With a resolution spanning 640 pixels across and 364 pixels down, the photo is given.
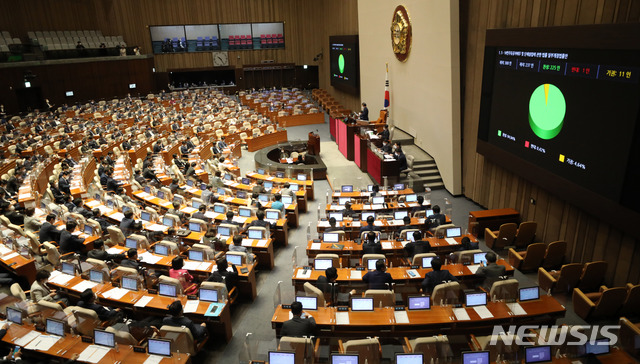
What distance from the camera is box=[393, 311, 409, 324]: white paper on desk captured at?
255 inches

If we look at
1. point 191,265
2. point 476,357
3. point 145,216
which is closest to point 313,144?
point 145,216

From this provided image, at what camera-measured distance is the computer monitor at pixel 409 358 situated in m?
5.33

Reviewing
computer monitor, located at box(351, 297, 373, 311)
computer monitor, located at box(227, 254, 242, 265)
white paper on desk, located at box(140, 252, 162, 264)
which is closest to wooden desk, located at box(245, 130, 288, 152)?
white paper on desk, located at box(140, 252, 162, 264)

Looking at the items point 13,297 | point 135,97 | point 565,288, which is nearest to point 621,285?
point 565,288

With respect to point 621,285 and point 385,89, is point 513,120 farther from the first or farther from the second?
point 385,89

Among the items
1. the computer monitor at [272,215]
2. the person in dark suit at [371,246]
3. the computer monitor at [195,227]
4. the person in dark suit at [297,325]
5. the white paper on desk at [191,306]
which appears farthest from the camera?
the computer monitor at [272,215]

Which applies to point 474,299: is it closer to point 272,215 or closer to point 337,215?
point 337,215

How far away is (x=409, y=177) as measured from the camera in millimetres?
14922

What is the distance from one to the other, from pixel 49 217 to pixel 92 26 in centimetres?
2896

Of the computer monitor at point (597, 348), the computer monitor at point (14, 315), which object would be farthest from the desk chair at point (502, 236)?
the computer monitor at point (14, 315)

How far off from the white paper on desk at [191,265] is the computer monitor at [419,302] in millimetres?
4301

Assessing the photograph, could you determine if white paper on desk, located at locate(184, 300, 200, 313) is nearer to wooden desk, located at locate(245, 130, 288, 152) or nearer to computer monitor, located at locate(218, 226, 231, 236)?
computer monitor, located at locate(218, 226, 231, 236)

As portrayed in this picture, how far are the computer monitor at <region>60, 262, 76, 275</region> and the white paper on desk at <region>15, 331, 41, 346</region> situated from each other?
6.08ft

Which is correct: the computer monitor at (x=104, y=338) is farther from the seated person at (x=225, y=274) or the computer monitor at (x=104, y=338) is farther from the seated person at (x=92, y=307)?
the seated person at (x=225, y=274)
